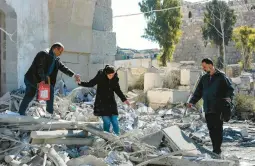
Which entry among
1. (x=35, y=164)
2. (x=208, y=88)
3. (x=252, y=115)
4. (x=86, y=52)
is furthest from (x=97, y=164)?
(x=252, y=115)

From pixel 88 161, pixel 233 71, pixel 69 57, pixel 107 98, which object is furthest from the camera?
pixel 233 71

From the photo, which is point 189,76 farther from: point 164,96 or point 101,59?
point 101,59

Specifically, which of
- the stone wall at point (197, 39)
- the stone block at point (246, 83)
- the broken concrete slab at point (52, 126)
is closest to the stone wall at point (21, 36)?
the broken concrete slab at point (52, 126)

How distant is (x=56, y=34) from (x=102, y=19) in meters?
1.64

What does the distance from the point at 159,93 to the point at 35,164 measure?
308 inches

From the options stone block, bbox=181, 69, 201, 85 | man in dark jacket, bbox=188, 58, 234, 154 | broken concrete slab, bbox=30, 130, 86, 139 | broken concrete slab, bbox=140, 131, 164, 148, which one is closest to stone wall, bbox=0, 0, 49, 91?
broken concrete slab, bbox=30, 130, 86, 139

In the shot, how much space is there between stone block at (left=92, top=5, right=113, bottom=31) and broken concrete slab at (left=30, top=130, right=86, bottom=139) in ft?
17.2

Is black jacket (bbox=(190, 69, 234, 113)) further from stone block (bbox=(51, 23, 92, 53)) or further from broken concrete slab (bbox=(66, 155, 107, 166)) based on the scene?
stone block (bbox=(51, 23, 92, 53))

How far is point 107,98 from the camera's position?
6.97 m

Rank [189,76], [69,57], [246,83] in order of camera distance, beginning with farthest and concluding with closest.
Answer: [246,83] → [189,76] → [69,57]

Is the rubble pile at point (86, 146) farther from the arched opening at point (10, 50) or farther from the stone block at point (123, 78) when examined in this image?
the stone block at point (123, 78)

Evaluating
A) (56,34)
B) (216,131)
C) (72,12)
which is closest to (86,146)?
(216,131)

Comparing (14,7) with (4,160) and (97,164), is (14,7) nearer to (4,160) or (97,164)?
(4,160)

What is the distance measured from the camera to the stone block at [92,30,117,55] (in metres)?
11.2
